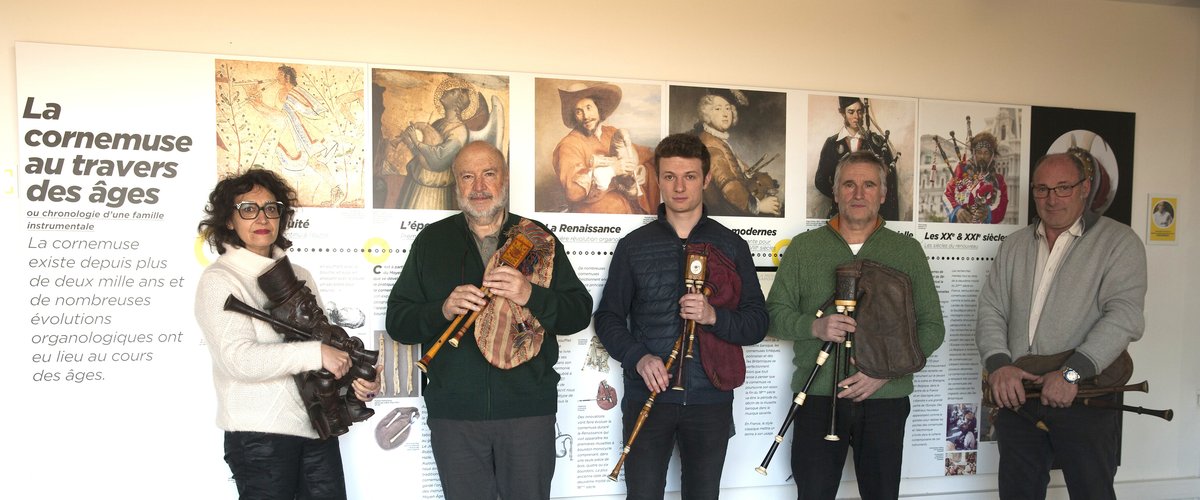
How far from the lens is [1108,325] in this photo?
3.06 meters

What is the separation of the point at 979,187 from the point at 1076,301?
1012 millimetres

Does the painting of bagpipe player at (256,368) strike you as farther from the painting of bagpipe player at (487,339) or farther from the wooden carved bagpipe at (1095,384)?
the wooden carved bagpipe at (1095,384)

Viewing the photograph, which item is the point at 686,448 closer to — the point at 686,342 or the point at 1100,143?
the point at 686,342

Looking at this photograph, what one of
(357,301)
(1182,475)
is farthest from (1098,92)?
(357,301)

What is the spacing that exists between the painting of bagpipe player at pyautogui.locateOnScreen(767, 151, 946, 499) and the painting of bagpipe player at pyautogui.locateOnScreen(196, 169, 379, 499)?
194cm

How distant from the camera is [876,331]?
318 centimetres

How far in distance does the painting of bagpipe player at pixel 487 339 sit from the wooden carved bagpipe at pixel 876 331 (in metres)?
1.11

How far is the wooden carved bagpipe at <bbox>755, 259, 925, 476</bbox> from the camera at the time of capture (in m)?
3.14

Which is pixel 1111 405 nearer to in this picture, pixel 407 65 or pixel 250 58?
pixel 407 65

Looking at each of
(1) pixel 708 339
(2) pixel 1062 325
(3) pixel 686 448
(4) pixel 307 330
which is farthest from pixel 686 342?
(2) pixel 1062 325

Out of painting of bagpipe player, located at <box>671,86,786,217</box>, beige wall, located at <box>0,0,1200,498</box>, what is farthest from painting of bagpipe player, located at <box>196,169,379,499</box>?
painting of bagpipe player, located at <box>671,86,786,217</box>

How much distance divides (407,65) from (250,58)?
2.26 ft

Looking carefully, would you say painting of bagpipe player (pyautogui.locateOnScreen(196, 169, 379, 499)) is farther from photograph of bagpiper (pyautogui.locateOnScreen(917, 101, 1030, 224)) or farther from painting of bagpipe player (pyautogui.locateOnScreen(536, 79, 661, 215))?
photograph of bagpiper (pyautogui.locateOnScreen(917, 101, 1030, 224))

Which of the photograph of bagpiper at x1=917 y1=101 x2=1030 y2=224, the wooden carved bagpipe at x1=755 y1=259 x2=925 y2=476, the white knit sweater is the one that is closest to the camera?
the white knit sweater
